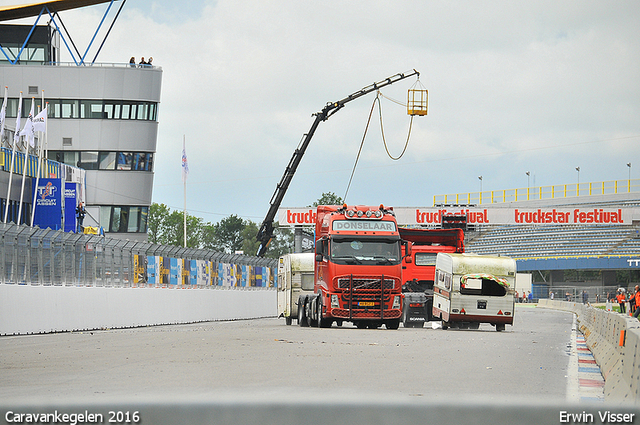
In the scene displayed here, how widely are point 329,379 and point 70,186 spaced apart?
50555 mm

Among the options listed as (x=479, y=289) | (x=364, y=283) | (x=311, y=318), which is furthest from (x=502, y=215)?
(x=364, y=283)

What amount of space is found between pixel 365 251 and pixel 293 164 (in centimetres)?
3478

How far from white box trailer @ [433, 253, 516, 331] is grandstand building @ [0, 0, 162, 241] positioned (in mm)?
41124

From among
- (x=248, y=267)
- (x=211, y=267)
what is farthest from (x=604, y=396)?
(x=248, y=267)

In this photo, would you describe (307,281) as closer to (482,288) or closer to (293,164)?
(482,288)

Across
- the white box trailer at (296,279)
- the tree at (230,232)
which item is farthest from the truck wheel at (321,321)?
the tree at (230,232)

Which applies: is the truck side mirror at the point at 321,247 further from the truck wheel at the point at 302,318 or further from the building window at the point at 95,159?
the building window at the point at 95,159

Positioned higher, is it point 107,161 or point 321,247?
point 107,161

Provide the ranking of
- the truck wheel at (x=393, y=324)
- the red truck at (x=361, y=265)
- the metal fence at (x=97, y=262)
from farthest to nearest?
the truck wheel at (x=393, y=324) < the red truck at (x=361, y=265) < the metal fence at (x=97, y=262)

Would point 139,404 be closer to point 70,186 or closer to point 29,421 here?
point 29,421

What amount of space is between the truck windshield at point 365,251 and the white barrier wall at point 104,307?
24.5 feet

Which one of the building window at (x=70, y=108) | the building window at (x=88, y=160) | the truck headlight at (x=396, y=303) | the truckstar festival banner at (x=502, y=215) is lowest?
the truck headlight at (x=396, y=303)

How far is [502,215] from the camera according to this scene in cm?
7219

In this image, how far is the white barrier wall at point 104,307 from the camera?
22.1 metres
